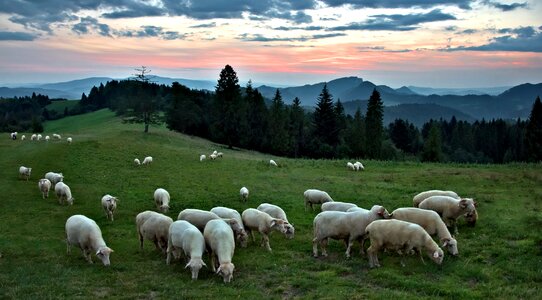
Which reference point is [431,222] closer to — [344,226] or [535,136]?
[344,226]

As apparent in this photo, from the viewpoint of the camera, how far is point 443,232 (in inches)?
641

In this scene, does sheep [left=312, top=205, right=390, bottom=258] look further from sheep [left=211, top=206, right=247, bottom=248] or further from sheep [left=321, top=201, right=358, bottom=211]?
sheep [left=321, top=201, right=358, bottom=211]

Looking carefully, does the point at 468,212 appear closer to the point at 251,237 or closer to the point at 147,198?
the point at 251,237

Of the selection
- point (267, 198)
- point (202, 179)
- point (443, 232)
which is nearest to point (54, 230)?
point (267, 198)

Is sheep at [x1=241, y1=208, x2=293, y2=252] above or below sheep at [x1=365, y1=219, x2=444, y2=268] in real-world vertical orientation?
below

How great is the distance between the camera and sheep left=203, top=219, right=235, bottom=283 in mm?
13539

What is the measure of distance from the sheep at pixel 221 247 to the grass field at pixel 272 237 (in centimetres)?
39

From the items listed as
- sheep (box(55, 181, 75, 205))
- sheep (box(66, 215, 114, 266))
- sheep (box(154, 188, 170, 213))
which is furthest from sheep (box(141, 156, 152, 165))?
sheep (box(66, 215, 114, 266))

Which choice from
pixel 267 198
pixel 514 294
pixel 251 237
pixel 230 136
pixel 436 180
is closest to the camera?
pixel 514 294

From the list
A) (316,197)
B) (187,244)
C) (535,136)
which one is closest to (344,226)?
(187,244)

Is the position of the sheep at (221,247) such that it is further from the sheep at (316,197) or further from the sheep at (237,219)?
the sheep at (316,197)

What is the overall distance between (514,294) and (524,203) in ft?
52.4

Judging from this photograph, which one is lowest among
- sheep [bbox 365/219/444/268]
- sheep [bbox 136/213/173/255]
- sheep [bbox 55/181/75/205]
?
sheep [bbox 55/181/75/205]

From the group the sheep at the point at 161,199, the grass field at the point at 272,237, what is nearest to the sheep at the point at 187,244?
the grass field at the point at 272,237
